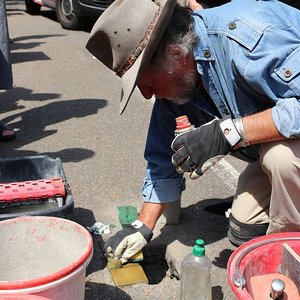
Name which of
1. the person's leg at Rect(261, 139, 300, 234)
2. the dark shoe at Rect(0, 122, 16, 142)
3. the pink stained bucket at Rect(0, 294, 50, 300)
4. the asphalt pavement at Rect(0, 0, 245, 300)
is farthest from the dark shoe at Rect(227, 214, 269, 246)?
the dark shoe at Rect(0, 122, 16, 142)

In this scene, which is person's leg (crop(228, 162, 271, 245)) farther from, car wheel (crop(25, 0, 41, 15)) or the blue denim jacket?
car wheel (crop(25, 0, 41, 15))

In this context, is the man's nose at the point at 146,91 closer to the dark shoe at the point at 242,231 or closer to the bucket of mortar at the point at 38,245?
the bucket of mortar at the point at 38,245

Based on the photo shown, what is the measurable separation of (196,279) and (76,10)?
23.6 ft

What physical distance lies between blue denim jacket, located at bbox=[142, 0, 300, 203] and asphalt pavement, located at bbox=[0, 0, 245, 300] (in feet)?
2.75

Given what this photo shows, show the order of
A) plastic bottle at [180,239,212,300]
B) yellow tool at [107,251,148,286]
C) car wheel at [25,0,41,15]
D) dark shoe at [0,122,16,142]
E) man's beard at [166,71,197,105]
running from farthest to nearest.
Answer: car wheel at [25,0,41,15] → dark shoe at [0,122,16,142] → yellow tool at [107,251,148,286] → plastic bottle at [180,239,212,300] → man's beard at [166,71,197,105]

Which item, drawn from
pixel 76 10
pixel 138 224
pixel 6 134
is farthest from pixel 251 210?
pixel 76 10

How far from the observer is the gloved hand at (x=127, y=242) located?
2.74 m

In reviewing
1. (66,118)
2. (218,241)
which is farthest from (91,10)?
(218,241)

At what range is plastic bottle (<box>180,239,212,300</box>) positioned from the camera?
2.54m

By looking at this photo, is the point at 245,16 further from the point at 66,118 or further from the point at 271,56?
the point at 66,118

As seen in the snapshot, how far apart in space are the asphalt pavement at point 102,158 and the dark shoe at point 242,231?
0.17 m

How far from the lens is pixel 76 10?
9.02m

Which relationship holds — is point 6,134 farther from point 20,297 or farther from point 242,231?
A: point 20,297

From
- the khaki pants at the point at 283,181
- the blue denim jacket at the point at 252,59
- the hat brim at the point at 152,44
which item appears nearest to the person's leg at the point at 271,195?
the khaki pants at the point at 283,181
